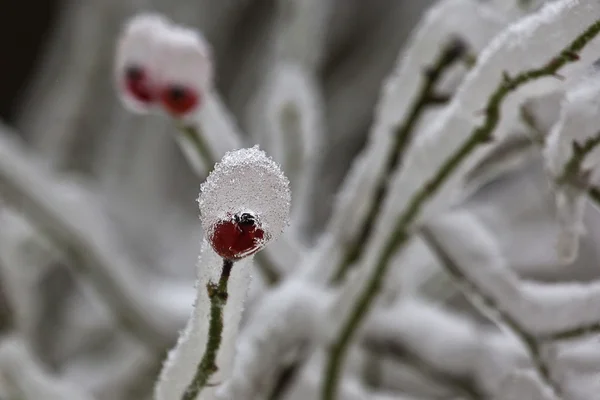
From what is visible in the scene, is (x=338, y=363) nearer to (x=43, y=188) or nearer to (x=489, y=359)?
(x=489, y=359)

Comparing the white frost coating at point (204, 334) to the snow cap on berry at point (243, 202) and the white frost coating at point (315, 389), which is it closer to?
the snow cap on berry at point (243, 202)

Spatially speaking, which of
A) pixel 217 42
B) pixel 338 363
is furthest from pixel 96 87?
pixel 338 363

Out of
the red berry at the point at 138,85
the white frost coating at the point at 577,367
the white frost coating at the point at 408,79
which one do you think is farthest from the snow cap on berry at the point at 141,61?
the white frost coating at the point at 577,367

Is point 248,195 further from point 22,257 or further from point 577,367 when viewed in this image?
point 22,257

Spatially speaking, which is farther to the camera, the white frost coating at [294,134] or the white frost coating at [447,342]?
the white frost coating at [294,134]

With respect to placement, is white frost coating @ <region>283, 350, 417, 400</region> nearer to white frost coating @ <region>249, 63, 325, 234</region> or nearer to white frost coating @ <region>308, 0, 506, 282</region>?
white frost coating @ <region>308, 0, 506, 282</region>
